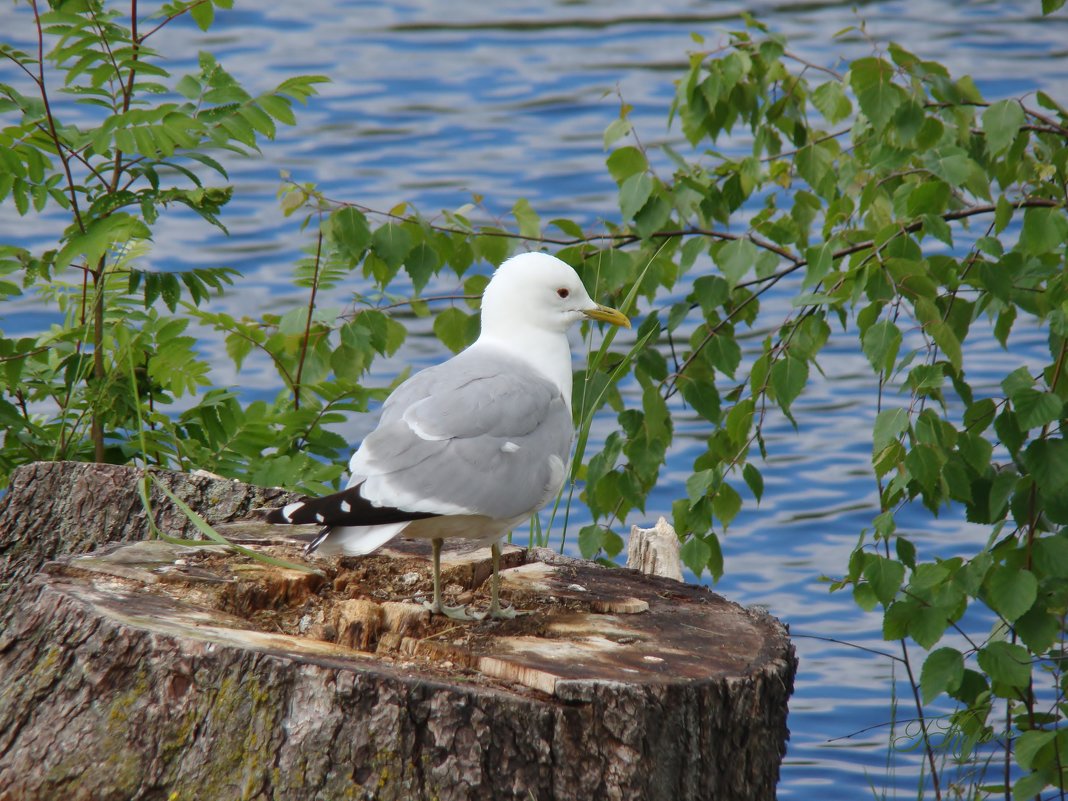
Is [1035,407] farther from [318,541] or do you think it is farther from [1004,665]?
[318,541]

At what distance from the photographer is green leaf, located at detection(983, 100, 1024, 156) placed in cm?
356

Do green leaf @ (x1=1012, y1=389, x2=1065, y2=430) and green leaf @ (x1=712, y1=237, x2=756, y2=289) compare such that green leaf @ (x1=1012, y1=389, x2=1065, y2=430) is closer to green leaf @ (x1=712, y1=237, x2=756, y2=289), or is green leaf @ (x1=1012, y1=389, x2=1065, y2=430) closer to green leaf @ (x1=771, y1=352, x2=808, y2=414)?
green leaf @ (x1=771, y1=352, x2=808, y2=414)

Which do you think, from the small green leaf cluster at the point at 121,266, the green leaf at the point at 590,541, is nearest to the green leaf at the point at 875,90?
the green leaf at the point at 590,541

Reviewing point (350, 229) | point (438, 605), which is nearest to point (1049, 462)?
Answer: point (438, 605)

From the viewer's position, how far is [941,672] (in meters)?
3.59

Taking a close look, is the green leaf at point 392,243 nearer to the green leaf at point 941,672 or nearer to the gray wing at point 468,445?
the gray wing at point 468,445

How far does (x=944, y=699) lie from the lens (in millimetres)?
6129

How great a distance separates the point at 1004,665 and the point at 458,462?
1.46 m

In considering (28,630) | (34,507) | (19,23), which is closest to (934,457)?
(28,630)

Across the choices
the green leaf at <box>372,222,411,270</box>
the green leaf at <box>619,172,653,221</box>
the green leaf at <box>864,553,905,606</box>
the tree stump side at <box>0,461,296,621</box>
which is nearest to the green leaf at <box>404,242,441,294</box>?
the green leaf at <box>372,222,411,270</box>

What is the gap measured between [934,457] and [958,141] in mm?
1137

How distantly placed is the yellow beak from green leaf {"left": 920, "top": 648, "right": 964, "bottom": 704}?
1255mm

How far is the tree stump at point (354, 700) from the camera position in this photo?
274cm

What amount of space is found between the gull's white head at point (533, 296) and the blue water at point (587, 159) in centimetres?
236
